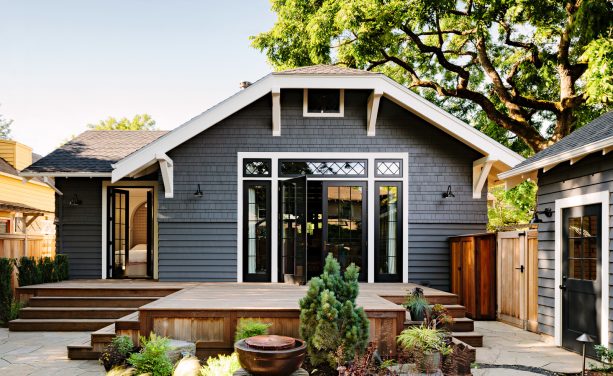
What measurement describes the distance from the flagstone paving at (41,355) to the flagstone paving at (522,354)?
4344 mm

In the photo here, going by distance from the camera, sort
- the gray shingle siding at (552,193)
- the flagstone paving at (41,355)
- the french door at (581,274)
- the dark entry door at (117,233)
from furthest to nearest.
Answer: the dark entry door at (117,233) → the gray shingle siding at (552,193) → the french door at (581,274) → the flagstone paving at (41,355)

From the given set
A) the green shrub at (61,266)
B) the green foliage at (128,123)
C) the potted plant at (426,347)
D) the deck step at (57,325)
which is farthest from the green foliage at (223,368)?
the green foliage at (128,123)

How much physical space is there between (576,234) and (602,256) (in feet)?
2.04

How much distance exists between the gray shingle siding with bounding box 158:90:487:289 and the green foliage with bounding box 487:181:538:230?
4016 millimetres

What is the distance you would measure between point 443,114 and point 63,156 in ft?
24.0

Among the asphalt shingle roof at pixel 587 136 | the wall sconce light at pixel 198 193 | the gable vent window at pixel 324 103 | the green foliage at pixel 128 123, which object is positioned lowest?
the wall sconce light at pixel 198 193

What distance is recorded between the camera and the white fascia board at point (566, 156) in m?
5.05

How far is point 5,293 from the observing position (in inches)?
295

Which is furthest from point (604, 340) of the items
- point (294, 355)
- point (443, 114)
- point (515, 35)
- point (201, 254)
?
point (515, 35)

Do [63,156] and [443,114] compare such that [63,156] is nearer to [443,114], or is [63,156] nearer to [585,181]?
[443,114]

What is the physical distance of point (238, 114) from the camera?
336 inches

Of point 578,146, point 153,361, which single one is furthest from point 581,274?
point 153,361

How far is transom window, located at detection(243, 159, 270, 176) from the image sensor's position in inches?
335

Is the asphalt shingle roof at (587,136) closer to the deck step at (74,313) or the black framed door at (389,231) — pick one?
the black framed door at (389,231)
